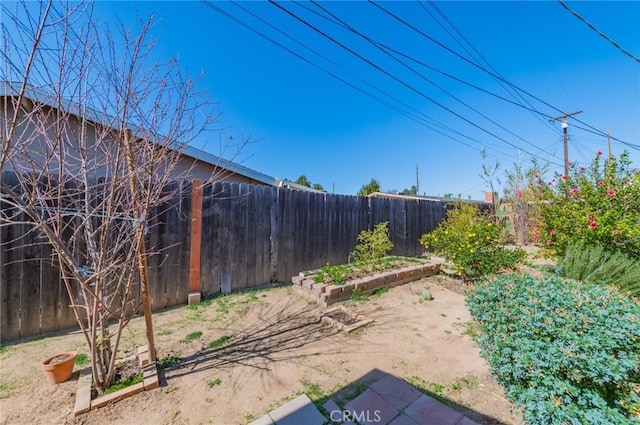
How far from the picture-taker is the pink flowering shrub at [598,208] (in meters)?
3.98

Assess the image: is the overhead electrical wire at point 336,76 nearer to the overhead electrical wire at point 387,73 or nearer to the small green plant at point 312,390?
the overhead electrical wire at point 387,73

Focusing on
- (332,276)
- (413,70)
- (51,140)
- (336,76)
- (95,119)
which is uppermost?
(336,76)

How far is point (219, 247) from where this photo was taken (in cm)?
413

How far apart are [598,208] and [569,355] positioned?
14.1 ft

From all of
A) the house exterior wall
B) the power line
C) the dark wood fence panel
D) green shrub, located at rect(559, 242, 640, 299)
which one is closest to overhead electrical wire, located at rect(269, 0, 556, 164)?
→ the power line

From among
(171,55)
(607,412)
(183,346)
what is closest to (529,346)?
(607,412)

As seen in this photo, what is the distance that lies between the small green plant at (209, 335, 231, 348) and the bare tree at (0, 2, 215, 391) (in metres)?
0.67

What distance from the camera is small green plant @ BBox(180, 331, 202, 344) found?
109 inches

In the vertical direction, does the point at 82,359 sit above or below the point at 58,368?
below

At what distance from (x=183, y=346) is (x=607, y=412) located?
339cm

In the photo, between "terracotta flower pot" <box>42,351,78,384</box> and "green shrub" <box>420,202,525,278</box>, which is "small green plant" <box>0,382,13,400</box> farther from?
"green shrub" <box>420,202,525,278</box>

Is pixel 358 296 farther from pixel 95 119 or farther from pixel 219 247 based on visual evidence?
pixel 95 119

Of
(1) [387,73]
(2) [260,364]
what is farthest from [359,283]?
(1) [387,73]
